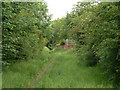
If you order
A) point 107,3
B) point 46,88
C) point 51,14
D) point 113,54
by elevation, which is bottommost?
point 46,88

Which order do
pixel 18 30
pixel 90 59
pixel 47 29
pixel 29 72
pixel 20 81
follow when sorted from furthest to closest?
1. pixel 47 29
2. pixel 90 59
3. pixel 29 72
4. pixel 18 30
5. pixel 20 81

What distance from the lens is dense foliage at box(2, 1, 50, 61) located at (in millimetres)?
5555

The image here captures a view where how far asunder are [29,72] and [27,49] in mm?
2600

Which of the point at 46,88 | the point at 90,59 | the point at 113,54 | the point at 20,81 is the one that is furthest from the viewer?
the point at 90,59

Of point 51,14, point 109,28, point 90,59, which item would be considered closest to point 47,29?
point 51,14

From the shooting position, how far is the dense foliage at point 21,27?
5555 mm

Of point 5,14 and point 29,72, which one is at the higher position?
point 5,14

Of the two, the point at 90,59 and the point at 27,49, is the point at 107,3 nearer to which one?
the point at 90,59

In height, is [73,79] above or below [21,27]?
below

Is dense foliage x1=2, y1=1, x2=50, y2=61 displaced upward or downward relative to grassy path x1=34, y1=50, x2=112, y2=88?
upward

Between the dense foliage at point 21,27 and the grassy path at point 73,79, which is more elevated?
the dense foliage at point 21,27

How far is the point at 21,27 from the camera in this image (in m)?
7.55

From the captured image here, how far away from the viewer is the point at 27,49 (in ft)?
33.5

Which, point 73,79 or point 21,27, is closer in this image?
point 73,79
